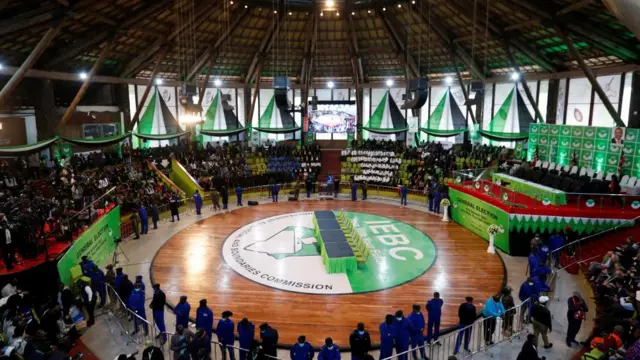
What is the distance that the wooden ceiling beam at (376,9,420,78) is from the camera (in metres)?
22.7

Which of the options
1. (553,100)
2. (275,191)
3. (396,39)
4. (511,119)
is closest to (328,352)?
(275,191)

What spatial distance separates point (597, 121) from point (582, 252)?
10536 millimetres

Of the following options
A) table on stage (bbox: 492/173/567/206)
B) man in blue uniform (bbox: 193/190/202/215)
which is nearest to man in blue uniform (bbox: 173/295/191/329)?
man in blue uniform (bbox: 193/190/202/215)

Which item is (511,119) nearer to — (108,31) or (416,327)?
(416,327)

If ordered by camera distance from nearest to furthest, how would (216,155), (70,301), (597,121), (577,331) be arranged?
1. (577,331)
2. (70,301)
3. (597,121)
4. (216,155)

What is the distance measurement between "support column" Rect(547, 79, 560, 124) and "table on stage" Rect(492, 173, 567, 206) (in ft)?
22.1

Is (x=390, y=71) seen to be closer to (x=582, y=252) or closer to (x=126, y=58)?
(x=126, y=58)

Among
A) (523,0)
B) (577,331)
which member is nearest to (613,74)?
(523,0)

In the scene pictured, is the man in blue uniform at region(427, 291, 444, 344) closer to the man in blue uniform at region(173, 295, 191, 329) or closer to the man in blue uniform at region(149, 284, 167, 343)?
the man in blue uniform at region(173, 295, 191, 329)

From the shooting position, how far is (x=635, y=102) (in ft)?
57.4

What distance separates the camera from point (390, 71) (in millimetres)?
29703

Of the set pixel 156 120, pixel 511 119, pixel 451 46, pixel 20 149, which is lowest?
pixel 20 149

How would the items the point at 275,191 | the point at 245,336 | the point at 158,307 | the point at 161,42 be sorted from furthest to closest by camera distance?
1. the point at 275,191
2. the point at 161,42
3. the point at 158,307
4. the point at 245,336

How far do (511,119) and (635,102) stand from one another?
296 inches
